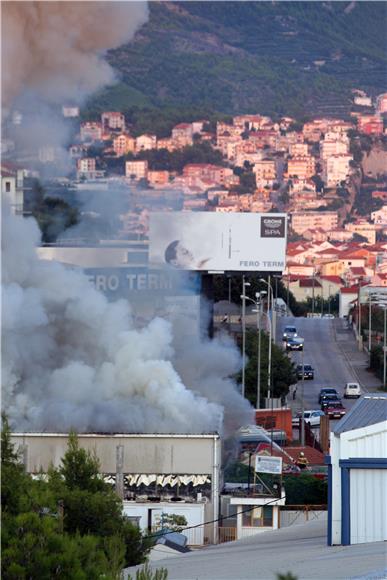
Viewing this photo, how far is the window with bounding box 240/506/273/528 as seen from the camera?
33250mm

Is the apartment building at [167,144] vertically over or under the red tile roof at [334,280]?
over

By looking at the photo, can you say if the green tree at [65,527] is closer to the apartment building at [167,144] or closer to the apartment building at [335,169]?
the apartment building at [167,144]

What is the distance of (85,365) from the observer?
43.7m

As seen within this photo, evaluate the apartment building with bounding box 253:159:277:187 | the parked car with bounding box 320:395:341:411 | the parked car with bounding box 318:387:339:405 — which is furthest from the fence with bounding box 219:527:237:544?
the apartment building with bounding box 253:159:277:187

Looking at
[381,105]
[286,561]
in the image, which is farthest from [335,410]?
[381,105]

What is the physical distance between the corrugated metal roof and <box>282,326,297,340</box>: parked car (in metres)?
50.7

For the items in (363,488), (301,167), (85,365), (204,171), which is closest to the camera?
(363,488)

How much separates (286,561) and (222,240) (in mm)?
54836

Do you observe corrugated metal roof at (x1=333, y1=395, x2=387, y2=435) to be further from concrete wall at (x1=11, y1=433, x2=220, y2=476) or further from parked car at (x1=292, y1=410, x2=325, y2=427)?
parked car at (x1=292, y1=410, x2=325, y2=427)

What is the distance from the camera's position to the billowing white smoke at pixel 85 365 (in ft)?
133

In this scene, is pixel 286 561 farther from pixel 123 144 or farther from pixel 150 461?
pixel 123 144

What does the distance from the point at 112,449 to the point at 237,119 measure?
14030cm

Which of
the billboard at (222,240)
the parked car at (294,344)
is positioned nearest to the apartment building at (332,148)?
the billboard at (222,240)

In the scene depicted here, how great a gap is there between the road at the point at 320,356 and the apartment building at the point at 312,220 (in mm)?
85007
